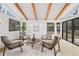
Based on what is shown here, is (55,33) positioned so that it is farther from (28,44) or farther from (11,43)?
(11,43)

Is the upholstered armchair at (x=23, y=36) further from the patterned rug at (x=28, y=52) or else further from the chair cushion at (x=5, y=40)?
Answer: the chair cushion at (x=5, y=40)

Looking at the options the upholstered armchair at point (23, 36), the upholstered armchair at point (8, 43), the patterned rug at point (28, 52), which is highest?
the upholstered armchair at point (23, 36)

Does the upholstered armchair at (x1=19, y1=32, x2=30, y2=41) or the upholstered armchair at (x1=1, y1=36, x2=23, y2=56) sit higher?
the upholstered armchair at (x1=19, y1=32, x2=30, y2=41)

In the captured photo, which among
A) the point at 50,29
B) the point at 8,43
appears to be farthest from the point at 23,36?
the point at 50,29

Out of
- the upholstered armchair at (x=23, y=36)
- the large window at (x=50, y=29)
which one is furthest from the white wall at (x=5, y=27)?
the large window at (x=50, y=29)

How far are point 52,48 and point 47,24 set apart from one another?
110cm

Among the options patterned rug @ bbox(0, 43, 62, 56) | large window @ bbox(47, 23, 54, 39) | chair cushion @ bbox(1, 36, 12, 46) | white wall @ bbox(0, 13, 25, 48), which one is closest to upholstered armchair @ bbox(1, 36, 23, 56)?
chair cushion @ bbox(1, 36, 12, 46)

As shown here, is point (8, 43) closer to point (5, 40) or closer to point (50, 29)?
point (5, 40)

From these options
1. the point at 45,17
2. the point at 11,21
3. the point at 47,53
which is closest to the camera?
the point at 47,53

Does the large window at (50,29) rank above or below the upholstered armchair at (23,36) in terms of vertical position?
above

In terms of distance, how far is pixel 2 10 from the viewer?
4590mm

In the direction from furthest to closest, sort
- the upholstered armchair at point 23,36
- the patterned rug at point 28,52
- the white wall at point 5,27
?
the upholstered armchair at point 23,36
the white wall at point 5,27
the patterned rug at point 28,52

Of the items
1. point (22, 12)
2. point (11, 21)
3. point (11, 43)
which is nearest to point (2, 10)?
point (11, 21)

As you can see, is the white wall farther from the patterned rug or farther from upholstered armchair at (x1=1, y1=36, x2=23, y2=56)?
the patterned rug
